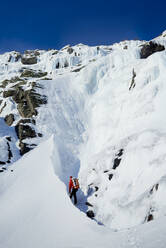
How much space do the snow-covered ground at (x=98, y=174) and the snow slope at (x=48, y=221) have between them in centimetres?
4

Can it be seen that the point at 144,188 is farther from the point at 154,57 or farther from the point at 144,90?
the point at 154,57

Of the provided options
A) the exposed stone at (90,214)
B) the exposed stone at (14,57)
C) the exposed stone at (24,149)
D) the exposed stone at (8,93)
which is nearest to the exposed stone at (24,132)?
the exposed stone at (24,149)

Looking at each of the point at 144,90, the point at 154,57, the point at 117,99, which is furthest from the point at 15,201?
the point at 154,57

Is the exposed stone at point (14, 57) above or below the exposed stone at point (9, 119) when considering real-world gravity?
above

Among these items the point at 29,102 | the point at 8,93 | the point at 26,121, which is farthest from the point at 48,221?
the point at 8,93

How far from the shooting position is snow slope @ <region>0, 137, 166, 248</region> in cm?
600

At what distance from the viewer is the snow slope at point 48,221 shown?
236 inches

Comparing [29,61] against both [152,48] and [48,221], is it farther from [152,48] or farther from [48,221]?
[48,221]

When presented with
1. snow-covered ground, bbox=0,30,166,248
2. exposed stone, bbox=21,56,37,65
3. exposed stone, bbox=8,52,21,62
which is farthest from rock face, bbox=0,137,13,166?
exposed stone, bbox=8,52,21,62

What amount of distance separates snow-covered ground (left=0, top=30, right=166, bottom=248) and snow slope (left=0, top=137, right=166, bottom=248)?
0.12 ft

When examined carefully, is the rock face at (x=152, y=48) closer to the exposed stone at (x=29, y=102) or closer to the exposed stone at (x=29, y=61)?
the exposed stone at (x=29, y=102)

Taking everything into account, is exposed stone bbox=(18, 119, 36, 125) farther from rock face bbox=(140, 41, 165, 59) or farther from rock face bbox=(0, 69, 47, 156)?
rock face bbox=(140, 41, 165, 59)

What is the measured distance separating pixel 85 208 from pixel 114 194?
1.56m

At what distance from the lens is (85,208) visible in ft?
31.8
